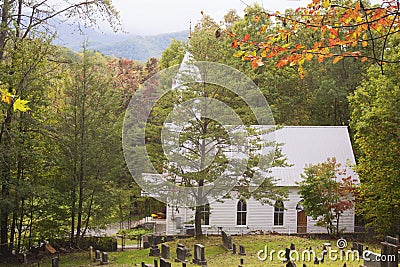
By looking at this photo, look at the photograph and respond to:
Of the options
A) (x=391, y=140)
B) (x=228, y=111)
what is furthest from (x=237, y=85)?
(x=391, y=140)

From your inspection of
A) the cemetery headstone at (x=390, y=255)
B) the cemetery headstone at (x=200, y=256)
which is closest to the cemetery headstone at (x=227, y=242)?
the cemetery headstone at (x=200, y=256)

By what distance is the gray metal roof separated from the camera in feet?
90.8

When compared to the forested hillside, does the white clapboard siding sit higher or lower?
lower

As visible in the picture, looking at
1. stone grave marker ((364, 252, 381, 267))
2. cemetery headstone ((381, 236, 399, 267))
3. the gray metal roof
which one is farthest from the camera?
the gray metal roof

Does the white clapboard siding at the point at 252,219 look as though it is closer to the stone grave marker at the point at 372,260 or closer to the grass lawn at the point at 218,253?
the grass lawn at the point at 218,253

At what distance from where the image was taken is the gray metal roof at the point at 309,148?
27.7 meters

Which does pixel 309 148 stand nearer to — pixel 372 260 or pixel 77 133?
pixel 77 133

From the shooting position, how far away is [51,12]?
1808 centimetres

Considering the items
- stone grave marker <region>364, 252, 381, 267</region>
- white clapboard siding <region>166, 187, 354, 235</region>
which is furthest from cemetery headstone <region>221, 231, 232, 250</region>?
stone grave marker <region>364, 252, 381, 267</region>

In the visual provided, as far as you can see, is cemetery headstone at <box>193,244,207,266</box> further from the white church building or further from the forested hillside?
the white church building

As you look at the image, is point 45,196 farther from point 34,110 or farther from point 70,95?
point 70,95

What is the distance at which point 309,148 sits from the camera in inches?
1127

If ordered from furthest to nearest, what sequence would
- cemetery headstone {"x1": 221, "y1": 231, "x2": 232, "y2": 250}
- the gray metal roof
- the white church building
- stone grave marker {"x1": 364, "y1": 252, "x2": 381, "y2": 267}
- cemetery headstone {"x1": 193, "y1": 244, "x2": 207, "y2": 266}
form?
the gray metal roof
the white church building
cemetery headstone {"x1": 221, "y1": 231, "x2": 232, "y2": 250}
cemetery headstone {"x1": 193, "y1": 244, "x2": 207, "y2": 266}
stone grave marker {"x1": 364, "y1": 252, "x2": 381, "y2": 267}

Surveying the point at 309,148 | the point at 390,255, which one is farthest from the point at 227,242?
the point at 309,148
